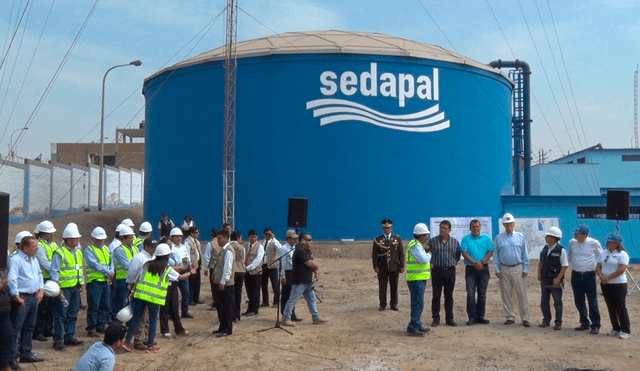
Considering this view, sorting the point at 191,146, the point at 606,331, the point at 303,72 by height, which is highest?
the point at 303,72

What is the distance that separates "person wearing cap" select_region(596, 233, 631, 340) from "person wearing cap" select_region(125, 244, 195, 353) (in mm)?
6953

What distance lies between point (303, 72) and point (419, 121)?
191 inches

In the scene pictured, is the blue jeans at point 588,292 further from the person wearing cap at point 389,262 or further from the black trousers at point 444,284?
the person wearing cap at point 389,262

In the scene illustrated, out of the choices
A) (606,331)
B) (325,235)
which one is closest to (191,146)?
(325,235)

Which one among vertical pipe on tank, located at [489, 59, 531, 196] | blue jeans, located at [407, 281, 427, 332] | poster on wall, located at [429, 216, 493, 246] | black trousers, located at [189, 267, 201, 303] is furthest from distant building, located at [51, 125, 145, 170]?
blue jeans, located at [407, 281, 427, 332]

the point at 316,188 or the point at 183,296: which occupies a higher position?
the point at 316,188

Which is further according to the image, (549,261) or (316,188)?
(316,188)

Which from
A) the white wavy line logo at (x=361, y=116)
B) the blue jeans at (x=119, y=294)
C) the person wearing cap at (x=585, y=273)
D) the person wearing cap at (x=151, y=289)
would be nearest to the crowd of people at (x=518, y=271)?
the person wearing cap at (x=585, y=273)

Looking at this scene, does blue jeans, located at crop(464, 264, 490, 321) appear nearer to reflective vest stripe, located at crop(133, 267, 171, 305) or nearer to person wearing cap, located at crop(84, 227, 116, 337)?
reflective vest stripe, located at crop(133, 267, 171, 305)

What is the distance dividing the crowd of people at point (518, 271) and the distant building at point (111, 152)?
5589 centimetres

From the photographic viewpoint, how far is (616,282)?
10.8 meters

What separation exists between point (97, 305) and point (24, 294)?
195 centimetres

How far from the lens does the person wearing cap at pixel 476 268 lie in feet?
38.5

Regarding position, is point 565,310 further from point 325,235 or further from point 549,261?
point 325,235
